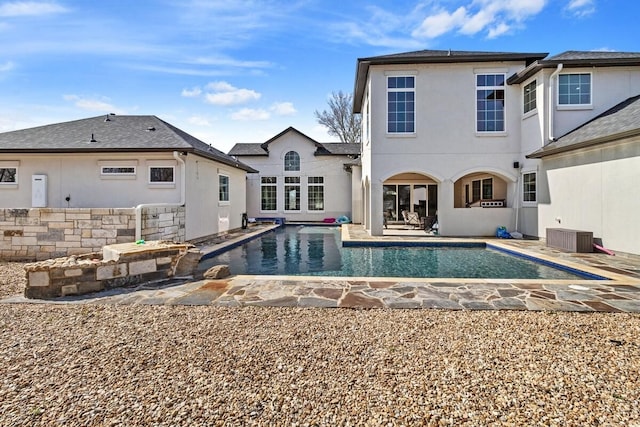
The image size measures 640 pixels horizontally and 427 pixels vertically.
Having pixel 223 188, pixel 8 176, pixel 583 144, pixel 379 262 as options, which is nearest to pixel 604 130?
pixel 583 144

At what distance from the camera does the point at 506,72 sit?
1178cm

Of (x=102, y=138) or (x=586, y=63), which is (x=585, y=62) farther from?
(x=102, y=138)

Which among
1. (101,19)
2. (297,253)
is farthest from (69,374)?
(101,19)

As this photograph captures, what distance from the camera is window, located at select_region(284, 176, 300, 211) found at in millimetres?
20703

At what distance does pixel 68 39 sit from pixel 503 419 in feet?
46.7

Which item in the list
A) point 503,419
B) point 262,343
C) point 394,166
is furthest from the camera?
point 394,166

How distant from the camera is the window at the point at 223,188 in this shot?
12.8 metres

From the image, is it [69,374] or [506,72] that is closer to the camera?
[69,374]

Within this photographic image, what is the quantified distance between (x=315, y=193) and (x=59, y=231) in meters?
14.5

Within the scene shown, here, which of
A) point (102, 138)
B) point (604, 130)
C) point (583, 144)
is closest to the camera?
point (604, 130)

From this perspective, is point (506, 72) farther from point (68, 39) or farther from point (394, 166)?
point (68, 39)

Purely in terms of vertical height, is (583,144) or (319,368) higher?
(583,144)

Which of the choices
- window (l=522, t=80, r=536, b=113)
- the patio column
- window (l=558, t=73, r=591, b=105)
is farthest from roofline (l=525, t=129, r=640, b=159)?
the patio column

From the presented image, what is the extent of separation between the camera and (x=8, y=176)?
11.1 metres
